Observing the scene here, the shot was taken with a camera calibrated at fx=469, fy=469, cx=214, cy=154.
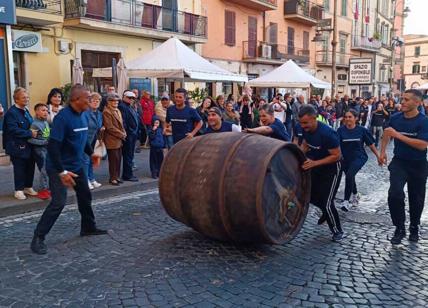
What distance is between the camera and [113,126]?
8117 millimetres

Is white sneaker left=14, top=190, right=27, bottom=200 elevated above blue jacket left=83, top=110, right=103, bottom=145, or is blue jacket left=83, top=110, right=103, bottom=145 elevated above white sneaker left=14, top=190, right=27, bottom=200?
blue jacket left=83, top=110, right=103, bottom=145

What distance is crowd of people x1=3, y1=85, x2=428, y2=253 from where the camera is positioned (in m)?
4.96

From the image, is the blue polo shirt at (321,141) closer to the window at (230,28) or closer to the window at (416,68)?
the window at (230,28)

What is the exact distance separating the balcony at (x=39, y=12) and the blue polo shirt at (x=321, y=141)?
36.2 feet

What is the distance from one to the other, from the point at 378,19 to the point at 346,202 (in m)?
43.8

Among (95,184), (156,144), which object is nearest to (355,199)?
(156,144)

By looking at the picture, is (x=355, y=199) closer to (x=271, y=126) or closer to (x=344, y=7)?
(x=271, y=126)

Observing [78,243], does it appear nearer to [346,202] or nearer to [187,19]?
[346,202]

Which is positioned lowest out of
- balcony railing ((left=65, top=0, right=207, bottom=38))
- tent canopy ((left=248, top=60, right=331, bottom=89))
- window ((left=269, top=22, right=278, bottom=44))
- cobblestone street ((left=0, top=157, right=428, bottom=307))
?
cobblestone street ((left=0, top=157, right=428, bottom=307))

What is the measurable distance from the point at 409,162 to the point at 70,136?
147 inches

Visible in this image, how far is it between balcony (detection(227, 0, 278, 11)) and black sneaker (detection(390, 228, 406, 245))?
21.2 meters

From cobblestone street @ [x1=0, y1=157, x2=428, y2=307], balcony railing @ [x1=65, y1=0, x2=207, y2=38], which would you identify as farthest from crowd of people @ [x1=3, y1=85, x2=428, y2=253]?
balcony railing @ [x1=65, y1=0, x2=207, y2=38]

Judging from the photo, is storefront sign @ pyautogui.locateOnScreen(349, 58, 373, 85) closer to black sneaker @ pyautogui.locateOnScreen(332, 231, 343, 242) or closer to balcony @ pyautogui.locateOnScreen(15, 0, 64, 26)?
balcony @ pyautogui.locateOnScreen(15, 0, 64, 26)

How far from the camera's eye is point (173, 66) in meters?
11.4
